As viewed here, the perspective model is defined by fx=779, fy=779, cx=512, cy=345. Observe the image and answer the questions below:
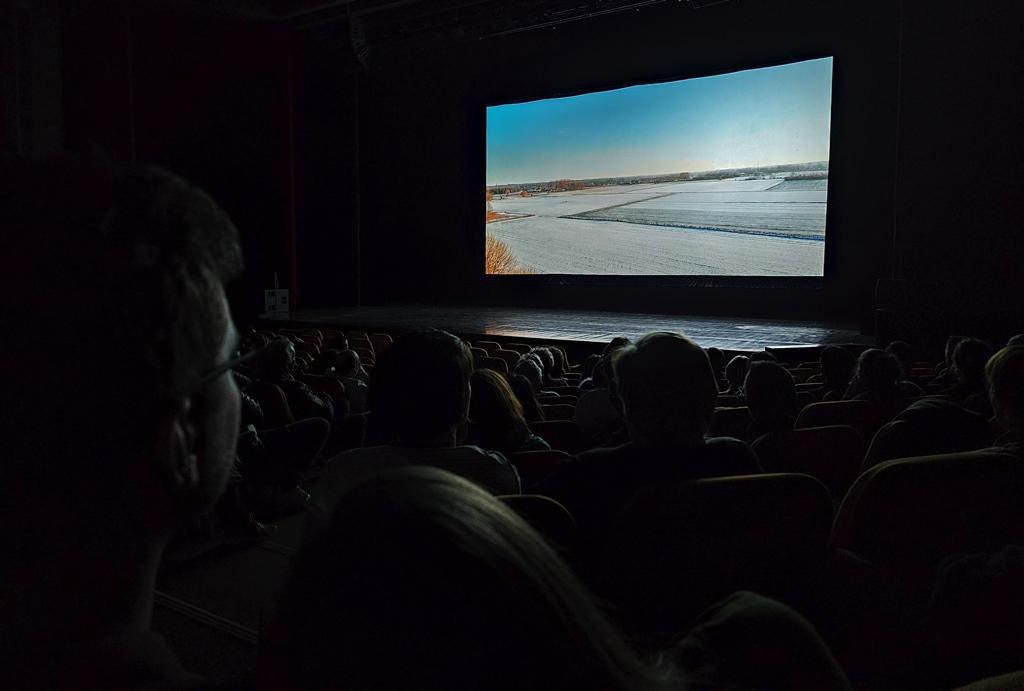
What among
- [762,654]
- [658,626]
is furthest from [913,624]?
[762,654]

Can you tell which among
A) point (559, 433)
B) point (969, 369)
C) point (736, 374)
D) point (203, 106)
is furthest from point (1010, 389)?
point (203, 106)

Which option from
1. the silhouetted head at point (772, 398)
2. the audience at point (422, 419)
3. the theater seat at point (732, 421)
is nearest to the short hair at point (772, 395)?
the silhouetted head at point (772, 398)

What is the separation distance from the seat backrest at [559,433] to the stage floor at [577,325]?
503 centimetres

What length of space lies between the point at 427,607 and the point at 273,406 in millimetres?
3617

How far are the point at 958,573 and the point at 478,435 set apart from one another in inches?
70.3

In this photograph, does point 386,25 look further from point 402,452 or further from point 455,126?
point 402,452

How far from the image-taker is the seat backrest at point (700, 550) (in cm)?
144

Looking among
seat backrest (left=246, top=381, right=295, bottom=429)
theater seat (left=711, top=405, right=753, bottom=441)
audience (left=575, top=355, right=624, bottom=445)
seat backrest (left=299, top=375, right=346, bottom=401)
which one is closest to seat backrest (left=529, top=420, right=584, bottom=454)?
audience (left=575, top=355, right=624, bottom=445)

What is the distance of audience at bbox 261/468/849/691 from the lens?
1.36 ft

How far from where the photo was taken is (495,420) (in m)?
2.97

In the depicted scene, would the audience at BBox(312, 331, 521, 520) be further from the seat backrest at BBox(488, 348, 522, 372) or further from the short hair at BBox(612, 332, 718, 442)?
the seat backrest at BBox(488, 348, 522, 372)

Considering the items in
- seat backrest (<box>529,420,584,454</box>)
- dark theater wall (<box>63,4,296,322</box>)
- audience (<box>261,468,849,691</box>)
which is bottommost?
seat backrest (<box>529,420,584,454</box>)

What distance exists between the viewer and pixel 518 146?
14.8 metres

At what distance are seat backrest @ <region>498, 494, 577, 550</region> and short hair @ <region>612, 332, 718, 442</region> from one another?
39 cm
